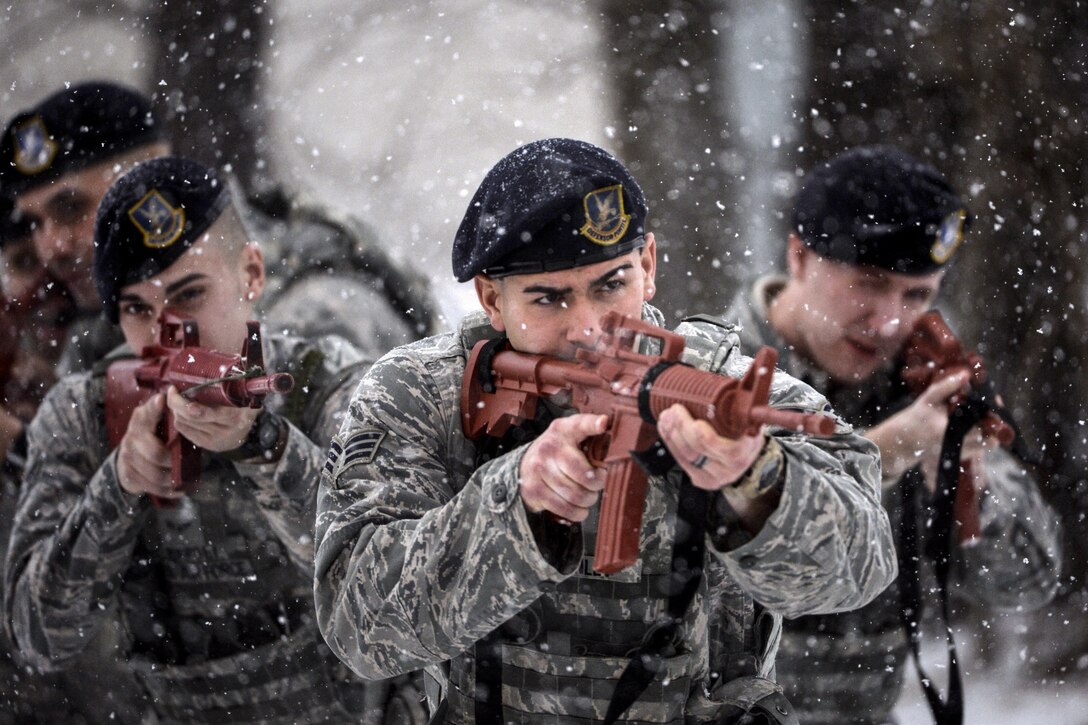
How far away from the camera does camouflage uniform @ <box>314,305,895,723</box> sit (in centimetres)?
109

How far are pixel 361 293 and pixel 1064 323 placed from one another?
2.25m

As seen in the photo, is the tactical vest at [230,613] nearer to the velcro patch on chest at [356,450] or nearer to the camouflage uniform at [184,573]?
the camouflage uniform at [184,573]

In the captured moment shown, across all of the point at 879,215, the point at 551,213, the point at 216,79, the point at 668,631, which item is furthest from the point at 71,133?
the point at 668,631

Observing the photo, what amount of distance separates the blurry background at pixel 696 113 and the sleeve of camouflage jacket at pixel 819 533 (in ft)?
9.34

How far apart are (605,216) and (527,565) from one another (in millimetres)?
346

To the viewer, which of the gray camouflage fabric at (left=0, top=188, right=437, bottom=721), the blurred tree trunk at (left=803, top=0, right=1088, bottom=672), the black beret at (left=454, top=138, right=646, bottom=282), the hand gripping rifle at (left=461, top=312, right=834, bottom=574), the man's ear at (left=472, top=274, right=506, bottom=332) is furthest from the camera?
the blurred tree trunk at (left=803, top=0, right=1088, bottom=672)

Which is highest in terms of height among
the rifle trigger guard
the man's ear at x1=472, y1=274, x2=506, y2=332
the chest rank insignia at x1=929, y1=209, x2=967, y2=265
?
the rifle trigger guard

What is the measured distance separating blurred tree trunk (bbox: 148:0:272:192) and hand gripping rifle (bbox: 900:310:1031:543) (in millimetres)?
2430

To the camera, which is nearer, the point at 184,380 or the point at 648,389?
the point at 648,389

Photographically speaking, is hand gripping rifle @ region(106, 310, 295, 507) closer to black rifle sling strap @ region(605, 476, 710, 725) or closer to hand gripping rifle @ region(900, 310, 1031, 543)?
black rifle sling strap @ region(605, 476, 710, 725)

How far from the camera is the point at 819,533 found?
1.05m

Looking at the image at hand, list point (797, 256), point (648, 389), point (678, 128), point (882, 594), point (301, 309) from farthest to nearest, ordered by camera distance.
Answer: point (678, 128), point (301, 309), point (797, 256), point (882, 594), point (648, 389)

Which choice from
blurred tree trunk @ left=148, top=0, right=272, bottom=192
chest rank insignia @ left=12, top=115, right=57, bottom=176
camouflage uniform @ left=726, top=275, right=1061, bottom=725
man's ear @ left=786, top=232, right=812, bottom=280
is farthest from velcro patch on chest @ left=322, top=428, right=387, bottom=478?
blurred tree trunk @ left=148, top=0, right=272, bottom=192

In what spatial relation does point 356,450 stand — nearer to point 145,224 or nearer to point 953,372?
point 145,224
